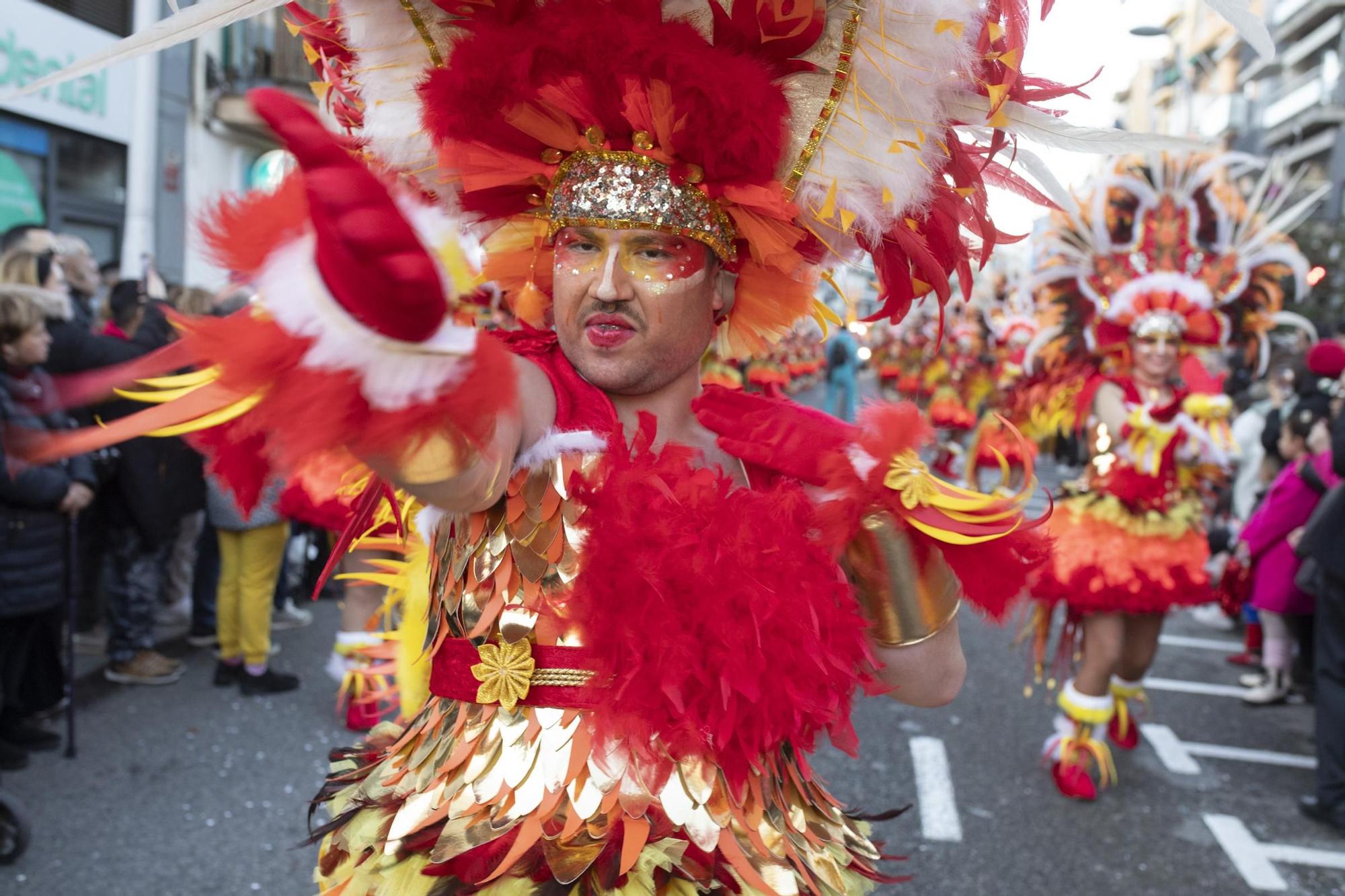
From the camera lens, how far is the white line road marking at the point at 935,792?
160 inches

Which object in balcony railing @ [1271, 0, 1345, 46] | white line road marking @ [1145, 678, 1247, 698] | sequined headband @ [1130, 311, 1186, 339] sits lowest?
white line road marking @ [1145, 678, 1247, 698]

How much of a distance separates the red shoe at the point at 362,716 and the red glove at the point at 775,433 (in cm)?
313

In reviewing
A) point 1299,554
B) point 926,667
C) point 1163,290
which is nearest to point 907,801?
point 1299,554

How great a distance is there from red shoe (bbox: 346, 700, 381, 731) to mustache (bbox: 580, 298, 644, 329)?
3.23 m

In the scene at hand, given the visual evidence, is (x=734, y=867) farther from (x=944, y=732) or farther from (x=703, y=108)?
(x=944, y=732)

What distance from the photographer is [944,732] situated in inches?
204

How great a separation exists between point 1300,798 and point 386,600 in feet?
14.1

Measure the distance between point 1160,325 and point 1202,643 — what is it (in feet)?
12.2

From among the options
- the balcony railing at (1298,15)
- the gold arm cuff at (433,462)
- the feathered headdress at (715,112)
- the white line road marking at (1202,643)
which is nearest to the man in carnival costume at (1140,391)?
the white line road marking at (1202,643)

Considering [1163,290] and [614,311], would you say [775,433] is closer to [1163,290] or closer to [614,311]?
[614,311]

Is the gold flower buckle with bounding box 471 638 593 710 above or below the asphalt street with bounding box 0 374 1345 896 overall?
above

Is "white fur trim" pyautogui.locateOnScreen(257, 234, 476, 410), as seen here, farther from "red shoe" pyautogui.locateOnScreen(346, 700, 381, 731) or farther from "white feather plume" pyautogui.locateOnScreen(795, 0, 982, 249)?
"red shoe" pyautogui.locateOnScreen(346, 700, 381, 731)

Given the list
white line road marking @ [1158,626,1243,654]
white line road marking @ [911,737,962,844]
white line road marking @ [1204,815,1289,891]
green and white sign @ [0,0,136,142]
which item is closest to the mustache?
white line road marking @ [911,737,962,844]

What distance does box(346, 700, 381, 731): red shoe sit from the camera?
4.48 meters
